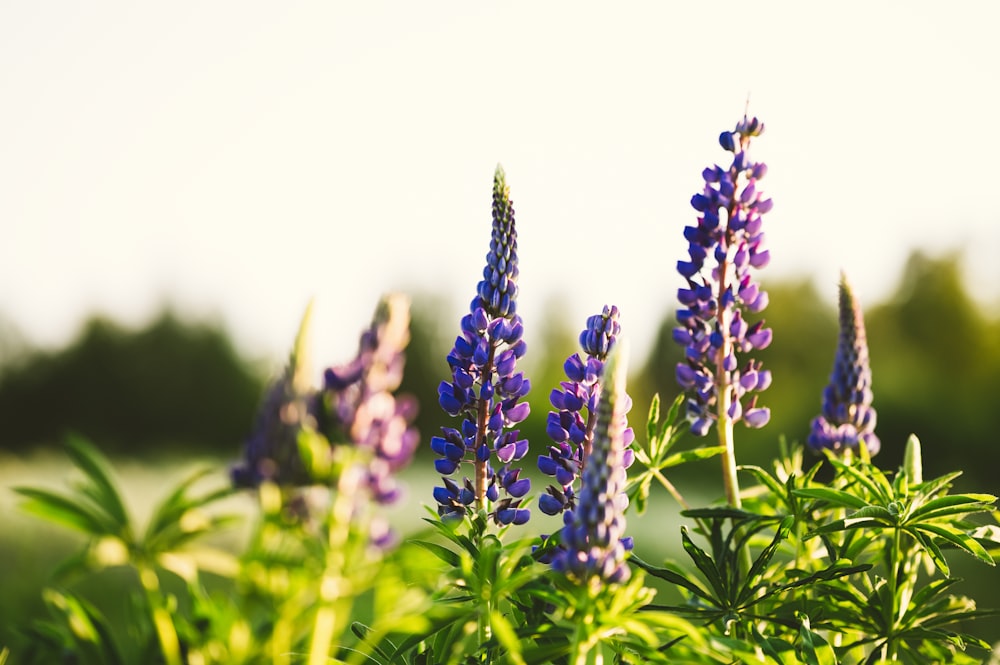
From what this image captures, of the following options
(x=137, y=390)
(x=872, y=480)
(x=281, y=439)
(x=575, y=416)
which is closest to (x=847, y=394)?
(x=872, y=480)

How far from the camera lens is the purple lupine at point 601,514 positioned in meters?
1.58

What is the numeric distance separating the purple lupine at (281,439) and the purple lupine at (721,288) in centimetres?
133

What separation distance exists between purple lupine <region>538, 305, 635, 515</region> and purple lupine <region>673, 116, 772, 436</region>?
268 millimetres

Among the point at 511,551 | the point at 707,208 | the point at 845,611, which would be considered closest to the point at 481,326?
the point at 511,551

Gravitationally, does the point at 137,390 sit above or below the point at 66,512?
above

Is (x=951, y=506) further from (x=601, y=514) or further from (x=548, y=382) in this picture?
(x=548, y=382)

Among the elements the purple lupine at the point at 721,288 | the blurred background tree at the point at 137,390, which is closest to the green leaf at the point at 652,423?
the purple lupine at the point at 721,288

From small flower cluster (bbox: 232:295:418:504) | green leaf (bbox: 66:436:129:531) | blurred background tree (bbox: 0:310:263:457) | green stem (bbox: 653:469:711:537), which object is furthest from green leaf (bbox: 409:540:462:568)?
blurred background tree (bbox: 0:310:263:457)

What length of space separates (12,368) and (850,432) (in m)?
36.1

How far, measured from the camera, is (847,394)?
2857 millimetres

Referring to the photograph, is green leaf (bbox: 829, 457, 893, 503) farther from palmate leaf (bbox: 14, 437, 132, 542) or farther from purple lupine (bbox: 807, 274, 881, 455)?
palmate leaf (bbox: 14, 437, 132, 542)

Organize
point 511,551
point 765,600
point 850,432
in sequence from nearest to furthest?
point 511,551, point 765,600, point 850,432

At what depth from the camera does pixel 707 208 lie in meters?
2.40

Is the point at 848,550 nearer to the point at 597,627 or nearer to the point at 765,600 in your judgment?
the point at 765,600
